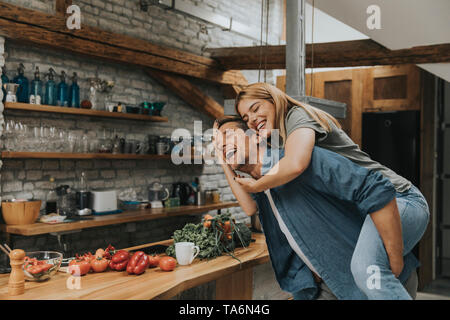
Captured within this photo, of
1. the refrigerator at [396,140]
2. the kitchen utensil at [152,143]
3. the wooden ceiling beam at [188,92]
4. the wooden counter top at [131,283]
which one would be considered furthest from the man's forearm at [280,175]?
the refrigerator at [396,140]

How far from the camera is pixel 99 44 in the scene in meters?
4.88

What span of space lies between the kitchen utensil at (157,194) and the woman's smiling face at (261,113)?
154 inches

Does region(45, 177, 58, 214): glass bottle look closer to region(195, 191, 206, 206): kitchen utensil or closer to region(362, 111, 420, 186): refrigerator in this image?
region(195, 191, 206, 206): kitchen utensil

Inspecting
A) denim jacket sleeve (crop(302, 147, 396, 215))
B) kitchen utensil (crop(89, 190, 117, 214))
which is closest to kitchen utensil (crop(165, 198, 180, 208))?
kitchen utensil (crop(89, 190, 117, 214))

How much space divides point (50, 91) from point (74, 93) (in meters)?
0.28

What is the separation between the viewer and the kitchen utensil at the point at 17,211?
13.7 ft

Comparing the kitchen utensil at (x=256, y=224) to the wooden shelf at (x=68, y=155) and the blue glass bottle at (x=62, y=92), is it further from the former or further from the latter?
the blue glass bottle at (x=62, y=92)

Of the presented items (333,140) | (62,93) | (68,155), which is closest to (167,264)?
(333,140)

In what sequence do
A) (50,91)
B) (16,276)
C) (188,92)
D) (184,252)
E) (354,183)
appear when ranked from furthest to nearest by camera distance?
(188,92) → (50,91) → (184,252) → (16,276) → (354,183)

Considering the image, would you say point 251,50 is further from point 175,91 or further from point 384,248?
point 384,248

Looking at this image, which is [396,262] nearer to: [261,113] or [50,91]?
[261,113]

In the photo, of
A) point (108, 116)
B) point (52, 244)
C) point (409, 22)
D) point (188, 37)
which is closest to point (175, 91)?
point (188, 37)

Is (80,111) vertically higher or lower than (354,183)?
higher

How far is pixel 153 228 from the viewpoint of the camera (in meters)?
6.01
